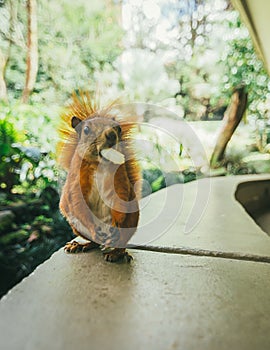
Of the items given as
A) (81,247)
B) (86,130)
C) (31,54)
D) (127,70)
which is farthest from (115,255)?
(127,70)

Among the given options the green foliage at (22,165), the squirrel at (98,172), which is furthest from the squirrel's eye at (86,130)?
the green foliage at (22,165)

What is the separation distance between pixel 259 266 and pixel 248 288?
0.61 ft

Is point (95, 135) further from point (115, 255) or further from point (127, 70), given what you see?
point (127, 70)

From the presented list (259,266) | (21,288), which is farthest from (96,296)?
(259,266)

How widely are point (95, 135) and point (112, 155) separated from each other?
0.07 metres

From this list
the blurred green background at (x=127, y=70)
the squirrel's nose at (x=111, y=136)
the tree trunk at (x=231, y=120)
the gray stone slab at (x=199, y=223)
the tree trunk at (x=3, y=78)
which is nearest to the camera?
the squirrel's nose at (x=111, y=136)

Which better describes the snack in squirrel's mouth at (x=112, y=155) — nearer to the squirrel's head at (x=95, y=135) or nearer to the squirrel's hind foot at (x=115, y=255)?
the squirrel's head at (x=95, y=135)

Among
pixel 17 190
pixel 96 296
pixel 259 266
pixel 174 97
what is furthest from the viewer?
pixel 174 97

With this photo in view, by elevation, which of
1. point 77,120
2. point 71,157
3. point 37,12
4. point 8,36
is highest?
point 37,12

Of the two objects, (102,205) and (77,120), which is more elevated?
(77,120)

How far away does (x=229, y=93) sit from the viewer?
5.28 metres

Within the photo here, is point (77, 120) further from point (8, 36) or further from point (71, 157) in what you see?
point (8, 36)

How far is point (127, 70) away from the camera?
5.60 m

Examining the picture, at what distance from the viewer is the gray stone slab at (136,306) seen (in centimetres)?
A: 66
